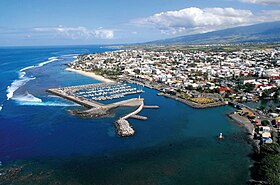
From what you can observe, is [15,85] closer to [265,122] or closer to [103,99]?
[103,99]

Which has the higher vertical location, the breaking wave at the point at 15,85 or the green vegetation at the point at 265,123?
the breaking wave at the point at 15,85

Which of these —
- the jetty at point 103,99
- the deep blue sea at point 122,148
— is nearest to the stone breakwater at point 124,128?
the jetty at point 103,99

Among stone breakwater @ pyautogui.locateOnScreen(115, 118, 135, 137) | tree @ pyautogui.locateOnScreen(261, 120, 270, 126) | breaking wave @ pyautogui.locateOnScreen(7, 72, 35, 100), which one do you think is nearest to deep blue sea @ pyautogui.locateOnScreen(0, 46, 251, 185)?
stone breakwater @ pyautogui.locateOnScreen(115, 118, 135, 137)

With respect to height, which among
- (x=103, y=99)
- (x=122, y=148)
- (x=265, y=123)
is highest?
(x=103, y=99)

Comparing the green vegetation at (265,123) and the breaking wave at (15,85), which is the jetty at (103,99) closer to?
the breaking wave at (15,85)

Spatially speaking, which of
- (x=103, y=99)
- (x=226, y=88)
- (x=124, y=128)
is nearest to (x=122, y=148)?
(x=124, y=128)

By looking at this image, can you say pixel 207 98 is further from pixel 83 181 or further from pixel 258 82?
pixel 83 181

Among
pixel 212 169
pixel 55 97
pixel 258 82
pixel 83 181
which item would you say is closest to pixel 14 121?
pixel 55 97
